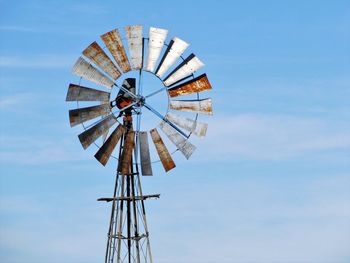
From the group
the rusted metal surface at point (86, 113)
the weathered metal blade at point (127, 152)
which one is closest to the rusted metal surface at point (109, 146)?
the weathered metal blade at point (127, 152)

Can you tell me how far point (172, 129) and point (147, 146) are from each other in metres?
0.87

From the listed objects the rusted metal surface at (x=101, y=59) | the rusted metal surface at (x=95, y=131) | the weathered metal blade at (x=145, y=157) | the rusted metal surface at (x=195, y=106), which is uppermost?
the rusted metal surface at (x=101, y=59)

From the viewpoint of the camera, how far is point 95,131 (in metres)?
26.1

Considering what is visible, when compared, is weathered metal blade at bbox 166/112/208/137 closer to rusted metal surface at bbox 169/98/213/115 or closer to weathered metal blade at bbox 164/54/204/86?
rusted metal surface at bbox 169/98/213/115

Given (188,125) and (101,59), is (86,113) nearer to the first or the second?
(101,59)

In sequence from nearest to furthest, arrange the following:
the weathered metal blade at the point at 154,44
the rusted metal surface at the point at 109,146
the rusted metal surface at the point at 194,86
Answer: the rusted metal surface at the point at 109,146 < the weathered metal blade at the point at 154,44 < the rusted metal surface at the point at 194,86

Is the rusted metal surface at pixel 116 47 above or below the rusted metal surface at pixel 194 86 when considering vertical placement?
above

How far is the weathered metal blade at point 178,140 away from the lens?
26547mm

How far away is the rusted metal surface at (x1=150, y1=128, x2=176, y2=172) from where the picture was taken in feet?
86.9

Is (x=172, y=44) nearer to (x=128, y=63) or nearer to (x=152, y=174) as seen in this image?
(x=128, y=63)

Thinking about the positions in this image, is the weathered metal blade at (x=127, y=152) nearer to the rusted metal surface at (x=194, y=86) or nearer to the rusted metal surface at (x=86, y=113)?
the rusted metal surface at (x=86, y=113)

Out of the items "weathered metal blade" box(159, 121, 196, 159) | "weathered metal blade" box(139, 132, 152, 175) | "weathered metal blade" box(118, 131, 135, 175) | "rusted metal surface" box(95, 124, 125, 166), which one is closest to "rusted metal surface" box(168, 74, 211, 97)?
"weathered metal blade" box(159, 121, 196, 159)

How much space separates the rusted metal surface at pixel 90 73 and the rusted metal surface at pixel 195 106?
6.77ft

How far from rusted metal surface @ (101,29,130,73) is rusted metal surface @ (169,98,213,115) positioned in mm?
1808
